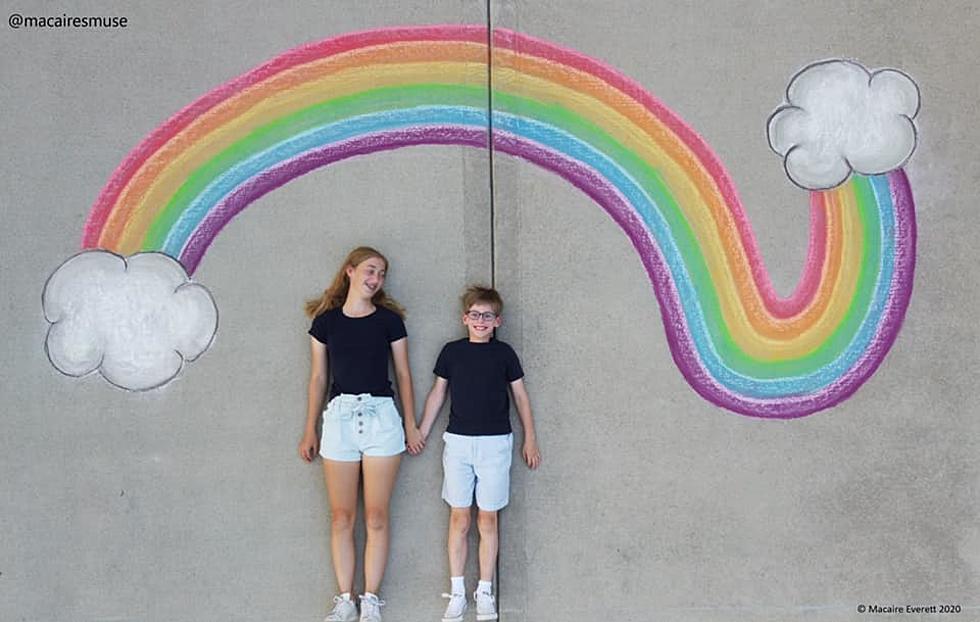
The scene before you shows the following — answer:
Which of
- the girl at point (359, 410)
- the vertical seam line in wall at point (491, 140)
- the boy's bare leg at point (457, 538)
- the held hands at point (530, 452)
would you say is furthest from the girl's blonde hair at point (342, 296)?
the boy's bare leg at point (457, 538)

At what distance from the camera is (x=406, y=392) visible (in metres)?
4.06

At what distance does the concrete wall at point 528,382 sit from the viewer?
4.09 metres

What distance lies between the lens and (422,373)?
13.6 feet

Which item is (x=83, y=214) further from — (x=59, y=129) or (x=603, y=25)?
(x=603, y=25)

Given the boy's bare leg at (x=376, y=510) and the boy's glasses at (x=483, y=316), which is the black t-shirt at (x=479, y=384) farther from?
the boy's bare leg at (x=376, y=510)

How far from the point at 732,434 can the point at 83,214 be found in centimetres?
279

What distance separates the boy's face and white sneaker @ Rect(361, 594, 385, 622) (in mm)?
1122

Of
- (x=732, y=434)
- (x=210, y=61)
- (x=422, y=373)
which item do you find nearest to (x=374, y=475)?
(x=422, y=373)

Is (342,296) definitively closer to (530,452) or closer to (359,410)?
(359,410)

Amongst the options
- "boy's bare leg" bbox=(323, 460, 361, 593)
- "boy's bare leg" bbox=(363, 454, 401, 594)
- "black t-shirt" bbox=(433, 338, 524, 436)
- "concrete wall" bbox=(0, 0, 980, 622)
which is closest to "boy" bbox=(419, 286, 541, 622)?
"black t-shirt" bbox=(433, 338, 524, 436)

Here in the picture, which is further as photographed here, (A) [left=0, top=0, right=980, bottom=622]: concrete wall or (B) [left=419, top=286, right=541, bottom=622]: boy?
(A) [left=0, top=0, right=980, bottom=622]: concrete wall

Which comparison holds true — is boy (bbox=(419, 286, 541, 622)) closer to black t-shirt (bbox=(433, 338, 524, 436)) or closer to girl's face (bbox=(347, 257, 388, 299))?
black t-shirt (bbox=(433, 338, 524, 436))

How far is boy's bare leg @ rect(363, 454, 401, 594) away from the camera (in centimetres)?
397

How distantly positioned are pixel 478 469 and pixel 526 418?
29 centimetres
